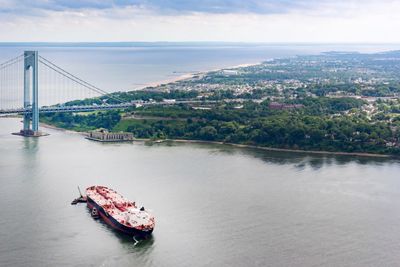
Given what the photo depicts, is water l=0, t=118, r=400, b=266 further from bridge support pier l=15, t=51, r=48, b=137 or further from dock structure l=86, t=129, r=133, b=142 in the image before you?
bridge support pier l=15, t=51, r=48, b=137

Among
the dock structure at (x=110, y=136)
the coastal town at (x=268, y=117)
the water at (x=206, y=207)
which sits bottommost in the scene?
the water at (x=206, y=207)

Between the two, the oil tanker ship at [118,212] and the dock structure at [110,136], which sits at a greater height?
the dock structure at [110,136]

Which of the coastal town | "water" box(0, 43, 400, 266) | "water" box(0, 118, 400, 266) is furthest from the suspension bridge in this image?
"water" box(0, 118, 400, 266)

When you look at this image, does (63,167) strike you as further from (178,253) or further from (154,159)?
(178,253)

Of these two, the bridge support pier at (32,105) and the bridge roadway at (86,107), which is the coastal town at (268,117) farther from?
the bridge support pier at (32,105)

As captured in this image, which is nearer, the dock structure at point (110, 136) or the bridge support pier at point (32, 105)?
the dock structure at point (110, 136)

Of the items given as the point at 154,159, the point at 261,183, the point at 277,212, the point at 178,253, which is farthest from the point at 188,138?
the point at 178,253

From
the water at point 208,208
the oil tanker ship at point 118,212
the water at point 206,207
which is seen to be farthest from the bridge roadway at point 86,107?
the oil tanker ship at point 118,212

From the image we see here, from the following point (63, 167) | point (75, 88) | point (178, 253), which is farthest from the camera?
point (75, 88)
